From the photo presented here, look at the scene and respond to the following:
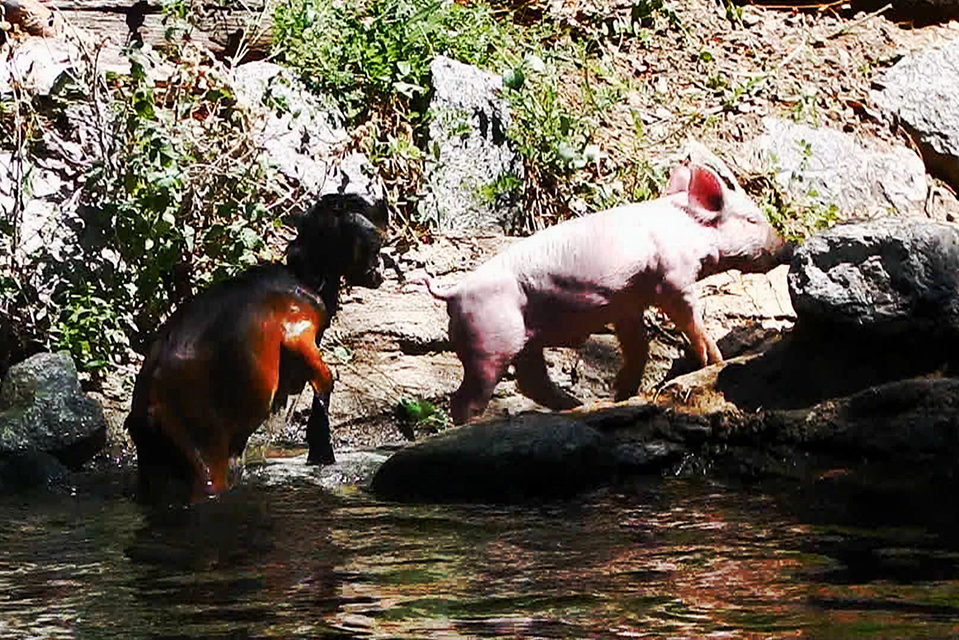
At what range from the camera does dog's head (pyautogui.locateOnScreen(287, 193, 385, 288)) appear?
19.9 feet

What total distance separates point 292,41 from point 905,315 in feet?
15.9

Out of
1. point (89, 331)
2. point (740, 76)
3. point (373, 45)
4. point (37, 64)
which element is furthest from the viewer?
point (740, 76)

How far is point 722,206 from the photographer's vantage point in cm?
728

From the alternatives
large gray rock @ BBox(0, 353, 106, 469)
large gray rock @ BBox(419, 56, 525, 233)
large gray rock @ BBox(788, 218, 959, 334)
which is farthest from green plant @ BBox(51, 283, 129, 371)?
large gray rock @ BBox(788, 218, 959, 334)

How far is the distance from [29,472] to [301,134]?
3115 mm

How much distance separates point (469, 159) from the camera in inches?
356

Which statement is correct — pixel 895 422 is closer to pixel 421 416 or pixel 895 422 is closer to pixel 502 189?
pixel 421 416

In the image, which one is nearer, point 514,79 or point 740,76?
point 514,79

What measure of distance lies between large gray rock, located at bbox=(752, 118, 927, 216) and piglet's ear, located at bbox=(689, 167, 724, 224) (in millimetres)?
2184

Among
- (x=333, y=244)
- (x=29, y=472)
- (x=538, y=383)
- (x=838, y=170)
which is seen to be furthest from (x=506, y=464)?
(x=838, y=170)

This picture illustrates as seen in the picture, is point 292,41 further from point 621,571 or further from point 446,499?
point 621,571

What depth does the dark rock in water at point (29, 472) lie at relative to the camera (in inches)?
244

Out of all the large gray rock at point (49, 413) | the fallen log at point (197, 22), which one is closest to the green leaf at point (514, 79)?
the fallen log at point (197, 22)

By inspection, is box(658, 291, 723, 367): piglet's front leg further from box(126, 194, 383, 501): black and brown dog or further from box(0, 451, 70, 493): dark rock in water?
box(0, 451, 70, 493): dark rock in water
